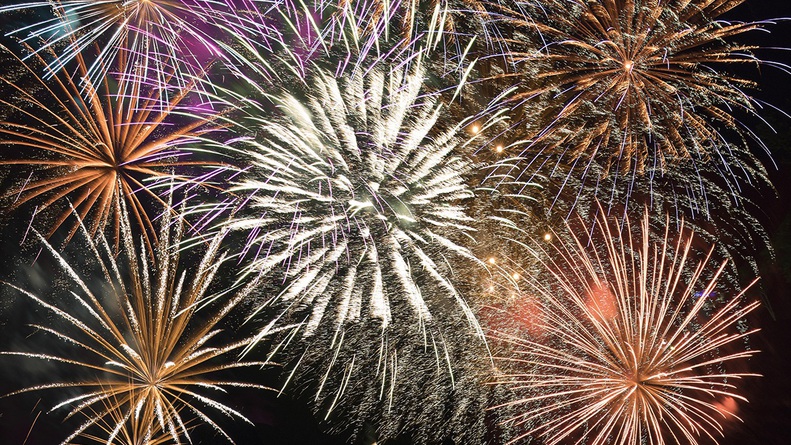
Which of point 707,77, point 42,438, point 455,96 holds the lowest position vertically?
point 42,438

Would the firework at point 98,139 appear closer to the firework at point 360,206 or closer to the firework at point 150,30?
the firework at point 150,30

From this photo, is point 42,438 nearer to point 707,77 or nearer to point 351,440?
point 351,440

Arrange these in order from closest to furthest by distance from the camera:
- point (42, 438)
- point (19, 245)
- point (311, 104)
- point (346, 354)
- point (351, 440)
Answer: point (311, 104)
point (346, 354)
point (19, 245)
point (42, 438)
point (351, 440)

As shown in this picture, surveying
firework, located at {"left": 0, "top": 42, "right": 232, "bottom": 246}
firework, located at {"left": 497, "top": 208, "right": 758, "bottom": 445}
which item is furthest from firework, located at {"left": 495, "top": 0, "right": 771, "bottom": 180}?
firework, located at {"left": 0, "top": 42, "right": 232, "bottom": 246}

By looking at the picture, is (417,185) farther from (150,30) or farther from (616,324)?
(150,30)

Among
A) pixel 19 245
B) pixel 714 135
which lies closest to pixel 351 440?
pixel 19 245

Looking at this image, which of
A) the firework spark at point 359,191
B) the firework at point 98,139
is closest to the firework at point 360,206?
the firework spark at point 359,191

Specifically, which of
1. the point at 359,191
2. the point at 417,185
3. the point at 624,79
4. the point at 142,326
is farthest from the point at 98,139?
the point at 624,79
